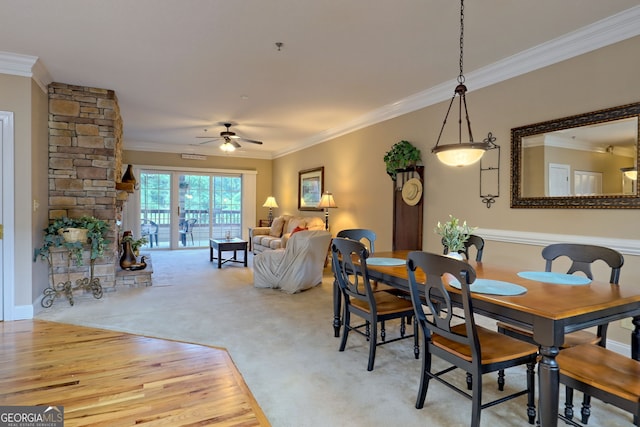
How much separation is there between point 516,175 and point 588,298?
191cm

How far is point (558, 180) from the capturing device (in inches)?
122

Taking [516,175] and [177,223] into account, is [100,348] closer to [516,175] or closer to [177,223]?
[516,175]

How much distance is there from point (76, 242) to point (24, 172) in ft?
2.89

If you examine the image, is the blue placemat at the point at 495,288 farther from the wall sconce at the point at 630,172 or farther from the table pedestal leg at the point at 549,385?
the wall sconce at the point at 630,172

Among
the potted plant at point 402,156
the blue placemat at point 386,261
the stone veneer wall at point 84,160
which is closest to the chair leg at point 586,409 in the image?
the blue placemat at point 386,261

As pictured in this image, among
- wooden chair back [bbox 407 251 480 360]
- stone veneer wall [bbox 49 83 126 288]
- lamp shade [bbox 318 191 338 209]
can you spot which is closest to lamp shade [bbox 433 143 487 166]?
wooden chair back [bbox 407 251 480 360]

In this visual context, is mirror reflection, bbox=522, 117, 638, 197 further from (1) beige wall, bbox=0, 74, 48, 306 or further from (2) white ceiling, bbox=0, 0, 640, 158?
(1) beige wall, bbox=0, 74, 48, 306

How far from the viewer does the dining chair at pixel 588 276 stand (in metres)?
1.94

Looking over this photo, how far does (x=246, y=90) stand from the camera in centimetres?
443

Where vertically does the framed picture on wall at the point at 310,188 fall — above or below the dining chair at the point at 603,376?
above

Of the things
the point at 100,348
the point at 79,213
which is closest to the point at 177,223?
the point at 79,213

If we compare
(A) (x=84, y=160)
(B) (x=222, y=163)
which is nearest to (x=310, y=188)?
(B) (x=222, y=163)

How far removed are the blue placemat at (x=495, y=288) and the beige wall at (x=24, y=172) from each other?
13.6 feet

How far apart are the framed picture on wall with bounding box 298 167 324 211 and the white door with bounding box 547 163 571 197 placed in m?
4.36
